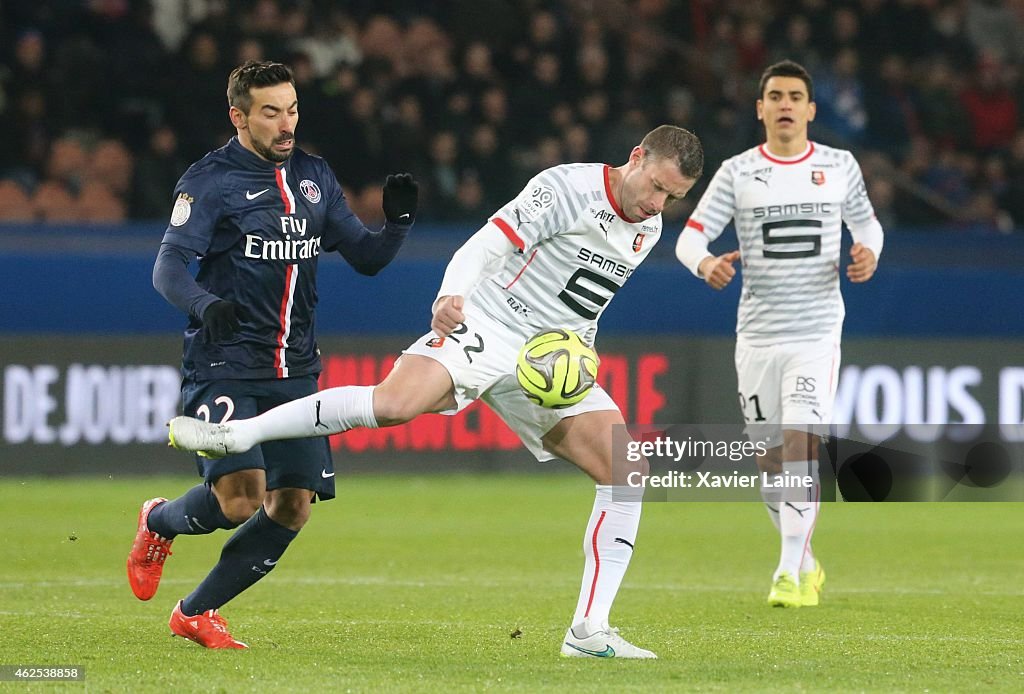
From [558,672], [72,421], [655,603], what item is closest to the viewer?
[558,672]

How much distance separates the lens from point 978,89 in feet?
50.5

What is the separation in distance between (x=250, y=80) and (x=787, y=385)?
3.15 m

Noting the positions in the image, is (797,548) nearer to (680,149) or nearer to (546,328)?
(546,328)

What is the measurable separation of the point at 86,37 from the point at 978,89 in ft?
27.1

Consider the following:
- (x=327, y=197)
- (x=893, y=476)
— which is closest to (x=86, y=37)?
(x=893, y=476)

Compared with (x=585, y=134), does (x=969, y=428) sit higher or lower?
lower

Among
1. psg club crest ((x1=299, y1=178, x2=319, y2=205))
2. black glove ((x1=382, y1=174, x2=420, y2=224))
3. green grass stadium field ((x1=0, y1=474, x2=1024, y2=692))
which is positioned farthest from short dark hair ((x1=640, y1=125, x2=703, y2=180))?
green grass stadium field ((x1=0, y1=474, x2=1024, y2=692))

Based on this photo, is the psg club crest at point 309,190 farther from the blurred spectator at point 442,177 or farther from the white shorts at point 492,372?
the blurred spectator at point 442,177

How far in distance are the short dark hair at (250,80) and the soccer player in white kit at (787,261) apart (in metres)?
2.48

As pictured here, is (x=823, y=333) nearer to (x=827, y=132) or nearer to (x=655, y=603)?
(x=655, y=603)

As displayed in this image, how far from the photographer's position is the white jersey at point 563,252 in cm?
593

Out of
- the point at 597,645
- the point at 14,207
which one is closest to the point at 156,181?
the point at 14,207

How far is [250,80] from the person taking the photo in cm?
Result: 596

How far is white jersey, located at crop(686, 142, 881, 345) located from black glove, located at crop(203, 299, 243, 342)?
9.91ft
